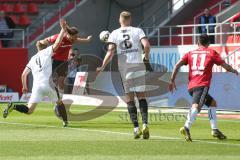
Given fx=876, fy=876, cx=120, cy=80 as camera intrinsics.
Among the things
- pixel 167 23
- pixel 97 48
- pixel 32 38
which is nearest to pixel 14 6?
pixel 32 38

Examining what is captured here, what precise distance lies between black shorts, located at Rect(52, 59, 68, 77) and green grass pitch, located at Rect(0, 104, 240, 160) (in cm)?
119

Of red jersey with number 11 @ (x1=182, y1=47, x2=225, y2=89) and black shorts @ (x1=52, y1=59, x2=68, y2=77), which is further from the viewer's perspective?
black shorts @ (x1=52, y1=59, x2=68, y2=77)

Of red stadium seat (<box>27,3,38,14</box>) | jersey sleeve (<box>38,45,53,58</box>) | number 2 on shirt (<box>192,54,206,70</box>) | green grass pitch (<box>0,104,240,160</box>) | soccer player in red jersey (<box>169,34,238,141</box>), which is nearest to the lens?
green grass pitch (<box>0,104,240,160</box>)

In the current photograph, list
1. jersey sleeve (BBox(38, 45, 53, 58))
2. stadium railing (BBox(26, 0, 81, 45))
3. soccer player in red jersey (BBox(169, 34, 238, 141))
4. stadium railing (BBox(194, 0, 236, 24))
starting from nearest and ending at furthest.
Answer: soccer player in red jersey (BBox(169, 34, 238, 141)), jersey sleeve (BBox(38, 45, 53, 58)), stadium railing (BBox(194, 0, 236, 24)), stadium railing (BBox(26, 0, 81, 45))

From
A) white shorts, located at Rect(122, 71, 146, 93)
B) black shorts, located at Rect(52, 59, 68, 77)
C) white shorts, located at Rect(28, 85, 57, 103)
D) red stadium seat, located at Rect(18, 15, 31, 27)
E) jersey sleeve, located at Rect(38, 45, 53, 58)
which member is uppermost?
red stadium seat, located at Rect(18, 15, 31, 27)

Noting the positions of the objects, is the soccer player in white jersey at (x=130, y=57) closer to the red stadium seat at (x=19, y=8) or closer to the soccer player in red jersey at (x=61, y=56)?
the soccer player in red jersey at (x=61, y=56)

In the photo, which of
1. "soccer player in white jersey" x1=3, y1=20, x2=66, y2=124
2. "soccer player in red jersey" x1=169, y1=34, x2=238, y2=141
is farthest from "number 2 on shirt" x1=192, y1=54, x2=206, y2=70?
"soccer player in white jersey" x1=3, y1=20, x2=66, y2=124

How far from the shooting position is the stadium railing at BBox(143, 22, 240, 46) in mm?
33281

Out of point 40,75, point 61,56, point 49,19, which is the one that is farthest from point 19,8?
point 40,75

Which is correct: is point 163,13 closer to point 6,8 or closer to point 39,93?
point 6,8

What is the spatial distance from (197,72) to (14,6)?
25.3m

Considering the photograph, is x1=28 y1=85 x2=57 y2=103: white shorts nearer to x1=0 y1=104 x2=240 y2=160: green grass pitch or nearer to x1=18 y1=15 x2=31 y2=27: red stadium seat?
x1=0 y1=104 x2=240 y2=160: green grass pitch

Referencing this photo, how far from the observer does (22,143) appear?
15562mm

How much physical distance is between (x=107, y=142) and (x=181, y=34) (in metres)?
21.5
